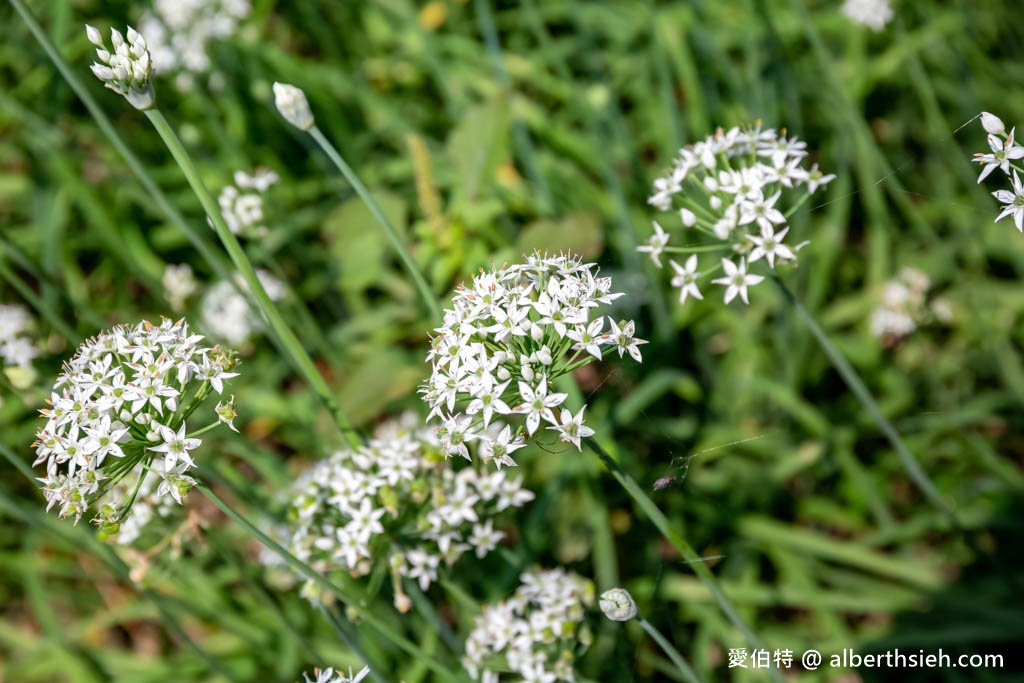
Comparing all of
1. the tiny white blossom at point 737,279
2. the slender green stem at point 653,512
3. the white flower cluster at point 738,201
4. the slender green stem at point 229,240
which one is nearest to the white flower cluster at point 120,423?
the slender green stem at point 229,240

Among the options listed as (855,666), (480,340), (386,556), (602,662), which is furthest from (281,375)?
(855,666)

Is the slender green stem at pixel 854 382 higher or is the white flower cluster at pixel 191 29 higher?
the white flower cluster at pixel 191 29

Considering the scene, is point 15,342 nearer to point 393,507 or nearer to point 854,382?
point 393,507

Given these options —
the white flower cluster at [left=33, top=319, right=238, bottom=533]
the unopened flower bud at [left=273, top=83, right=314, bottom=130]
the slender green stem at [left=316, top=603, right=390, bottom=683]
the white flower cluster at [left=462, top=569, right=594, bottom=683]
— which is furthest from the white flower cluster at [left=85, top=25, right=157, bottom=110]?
the white flower cluster at [left=462, top=569, right=594, bottom=683]

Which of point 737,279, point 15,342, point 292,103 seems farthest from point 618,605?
point 15,342

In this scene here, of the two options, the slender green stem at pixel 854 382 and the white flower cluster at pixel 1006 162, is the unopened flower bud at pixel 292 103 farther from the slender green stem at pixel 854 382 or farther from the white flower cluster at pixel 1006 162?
the white flower cluster at pixel 1006 162

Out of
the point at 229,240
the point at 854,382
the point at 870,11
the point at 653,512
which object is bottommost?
the point at 653,512

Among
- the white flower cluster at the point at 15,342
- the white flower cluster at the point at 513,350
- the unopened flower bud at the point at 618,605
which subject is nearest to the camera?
the white flower cluster at the point at 513,350

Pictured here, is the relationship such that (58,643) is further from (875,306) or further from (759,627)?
(875,306)
